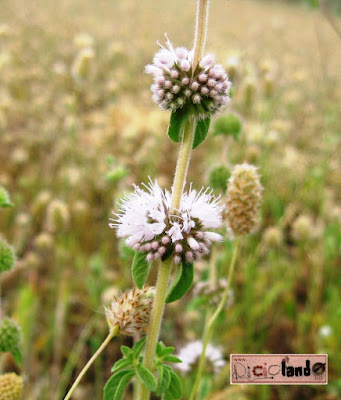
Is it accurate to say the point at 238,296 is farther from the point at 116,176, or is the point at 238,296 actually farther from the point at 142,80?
the point at 142,80

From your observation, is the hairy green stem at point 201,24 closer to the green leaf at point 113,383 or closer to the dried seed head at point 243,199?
the dried seed head at point 243,199

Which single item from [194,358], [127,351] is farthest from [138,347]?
[194,358]

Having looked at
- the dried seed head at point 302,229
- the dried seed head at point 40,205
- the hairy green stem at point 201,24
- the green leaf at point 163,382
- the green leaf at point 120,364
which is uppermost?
the dried seed head at point 40,205

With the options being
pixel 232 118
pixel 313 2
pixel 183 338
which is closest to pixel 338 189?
pixel 183 338

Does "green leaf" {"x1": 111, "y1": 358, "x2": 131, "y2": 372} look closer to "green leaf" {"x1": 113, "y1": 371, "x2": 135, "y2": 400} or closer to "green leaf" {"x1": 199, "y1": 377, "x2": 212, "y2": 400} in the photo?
"green leaf" {"x1": 113, "y1": 371, "x2": 135, "y2": 400}

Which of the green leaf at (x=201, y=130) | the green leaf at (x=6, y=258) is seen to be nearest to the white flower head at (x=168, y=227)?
the green leaf at (x=201, y=130)

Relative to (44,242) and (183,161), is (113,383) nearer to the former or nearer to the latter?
(183,161)
